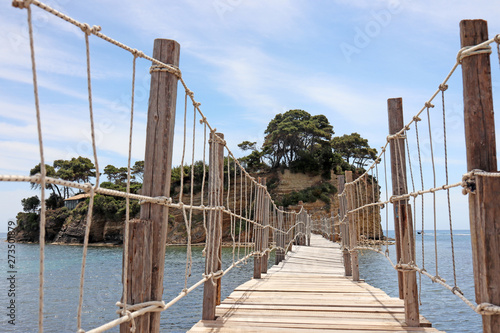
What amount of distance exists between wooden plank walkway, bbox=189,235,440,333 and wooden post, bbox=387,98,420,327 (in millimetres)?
149

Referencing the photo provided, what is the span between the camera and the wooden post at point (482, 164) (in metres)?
1.45

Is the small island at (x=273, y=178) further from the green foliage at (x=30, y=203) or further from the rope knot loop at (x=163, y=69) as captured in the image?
the rope knot loop at (x=163, y=69)

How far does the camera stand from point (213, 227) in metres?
2.81

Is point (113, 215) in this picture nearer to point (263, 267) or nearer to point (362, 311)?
point (263, 267)

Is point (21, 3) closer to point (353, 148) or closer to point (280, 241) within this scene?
point (280, 241)

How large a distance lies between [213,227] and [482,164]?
1797 millimetres

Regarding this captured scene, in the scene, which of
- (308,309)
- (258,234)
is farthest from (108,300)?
Answer: (308,309)

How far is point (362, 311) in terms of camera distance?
297 cm

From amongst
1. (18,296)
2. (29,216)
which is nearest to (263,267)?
(18,296)

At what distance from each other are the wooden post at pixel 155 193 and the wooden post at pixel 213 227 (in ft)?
3.41

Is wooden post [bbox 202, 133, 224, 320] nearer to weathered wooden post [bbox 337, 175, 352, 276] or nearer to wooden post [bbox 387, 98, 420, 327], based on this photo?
wooden post [bbox 387, 98, 420, 327]

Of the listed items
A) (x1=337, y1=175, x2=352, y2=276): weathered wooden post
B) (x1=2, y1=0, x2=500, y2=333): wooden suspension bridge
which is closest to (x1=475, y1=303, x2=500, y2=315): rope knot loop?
(x1=2, y1=0, x2=500, y2=333): wooden suspension bridge

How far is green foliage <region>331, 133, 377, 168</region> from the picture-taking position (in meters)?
34.8

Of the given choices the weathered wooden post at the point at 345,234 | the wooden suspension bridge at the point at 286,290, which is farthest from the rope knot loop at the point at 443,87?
the weathered wooden post at the point at 345,234
